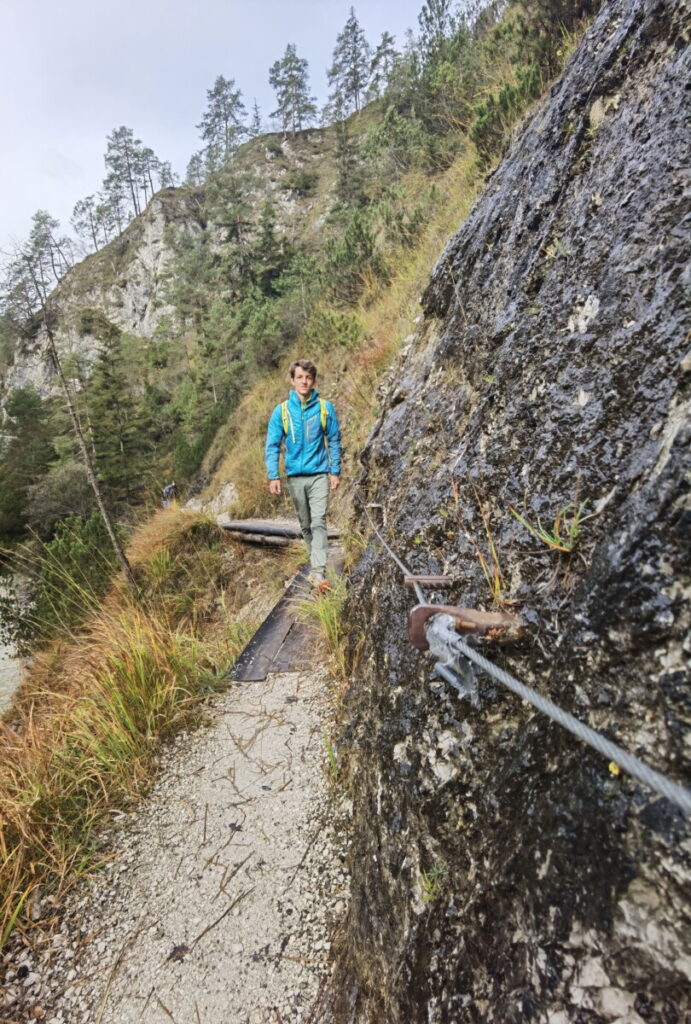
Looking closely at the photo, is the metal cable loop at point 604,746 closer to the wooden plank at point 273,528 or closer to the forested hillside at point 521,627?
the forested hillside at point 521,627

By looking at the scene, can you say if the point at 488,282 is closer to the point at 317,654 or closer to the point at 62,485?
the point at 317,654

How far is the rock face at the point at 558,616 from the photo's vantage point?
2.84ft

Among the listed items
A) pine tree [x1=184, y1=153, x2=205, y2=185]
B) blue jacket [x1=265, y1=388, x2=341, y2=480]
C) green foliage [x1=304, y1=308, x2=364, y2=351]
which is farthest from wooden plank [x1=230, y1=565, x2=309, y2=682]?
pine tree [x1=184, y1=153, x2=205, y2=185]

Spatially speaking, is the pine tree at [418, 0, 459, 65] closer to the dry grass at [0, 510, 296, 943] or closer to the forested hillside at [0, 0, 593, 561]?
the forested hillside at [0, 0, 593, 561]

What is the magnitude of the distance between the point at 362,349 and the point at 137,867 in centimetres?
710

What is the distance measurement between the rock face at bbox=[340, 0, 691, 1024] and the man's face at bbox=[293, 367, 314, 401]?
1.73 m

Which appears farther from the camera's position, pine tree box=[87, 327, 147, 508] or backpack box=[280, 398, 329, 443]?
pine tree box=[87, 327, 147, 508]

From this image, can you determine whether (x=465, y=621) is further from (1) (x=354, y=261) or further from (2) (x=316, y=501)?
(1) (x=354, y=261)

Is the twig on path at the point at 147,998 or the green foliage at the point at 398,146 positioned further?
the green foliage at the point at 398,146

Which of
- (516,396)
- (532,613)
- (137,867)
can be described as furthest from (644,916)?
(137,867)

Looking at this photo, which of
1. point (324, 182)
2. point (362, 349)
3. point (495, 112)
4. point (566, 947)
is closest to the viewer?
point (566, 947)

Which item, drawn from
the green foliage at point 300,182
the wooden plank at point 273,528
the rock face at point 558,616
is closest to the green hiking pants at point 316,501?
the wooden plank at point 273,528

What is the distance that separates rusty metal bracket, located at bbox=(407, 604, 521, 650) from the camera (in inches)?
53.0

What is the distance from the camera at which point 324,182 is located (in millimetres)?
42094
